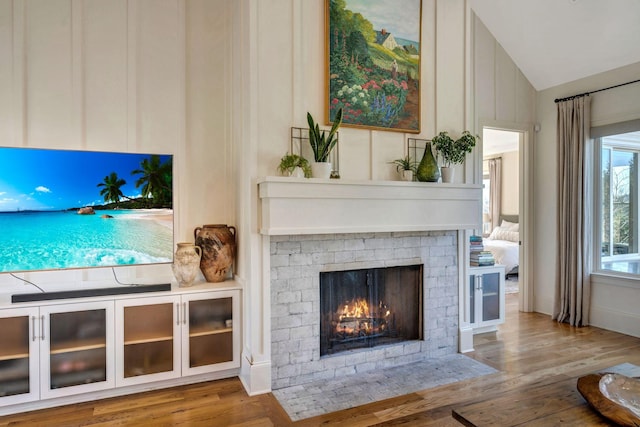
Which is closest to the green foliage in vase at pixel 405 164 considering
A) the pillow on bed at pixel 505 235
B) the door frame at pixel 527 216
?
the door frame at pixel 527 216

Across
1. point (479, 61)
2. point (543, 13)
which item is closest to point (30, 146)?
point (479, 61)

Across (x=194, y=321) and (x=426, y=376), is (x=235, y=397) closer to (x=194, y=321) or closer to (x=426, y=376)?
(x=194, y=321)

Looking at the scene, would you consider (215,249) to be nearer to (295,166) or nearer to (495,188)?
(295,166)

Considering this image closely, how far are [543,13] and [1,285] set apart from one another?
5412 millimetres

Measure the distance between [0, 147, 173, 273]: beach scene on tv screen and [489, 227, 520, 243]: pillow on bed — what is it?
663 cm

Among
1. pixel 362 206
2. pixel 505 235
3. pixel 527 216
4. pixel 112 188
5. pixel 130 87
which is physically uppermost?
pixel 130 87

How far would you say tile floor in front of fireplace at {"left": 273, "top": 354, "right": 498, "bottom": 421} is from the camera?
2613 mm

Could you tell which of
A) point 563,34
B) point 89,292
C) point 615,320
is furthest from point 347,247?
point 563,34

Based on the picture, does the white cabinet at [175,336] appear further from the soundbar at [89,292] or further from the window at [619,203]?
the window at [619,203]

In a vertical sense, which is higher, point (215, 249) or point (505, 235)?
point (215, 249)

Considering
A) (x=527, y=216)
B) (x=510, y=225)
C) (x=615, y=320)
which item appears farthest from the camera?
(x=510, y=225)

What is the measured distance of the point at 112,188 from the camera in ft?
9.62

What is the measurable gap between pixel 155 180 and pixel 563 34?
4.31 metres

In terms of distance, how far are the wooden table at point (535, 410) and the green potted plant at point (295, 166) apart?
175 centimetres
